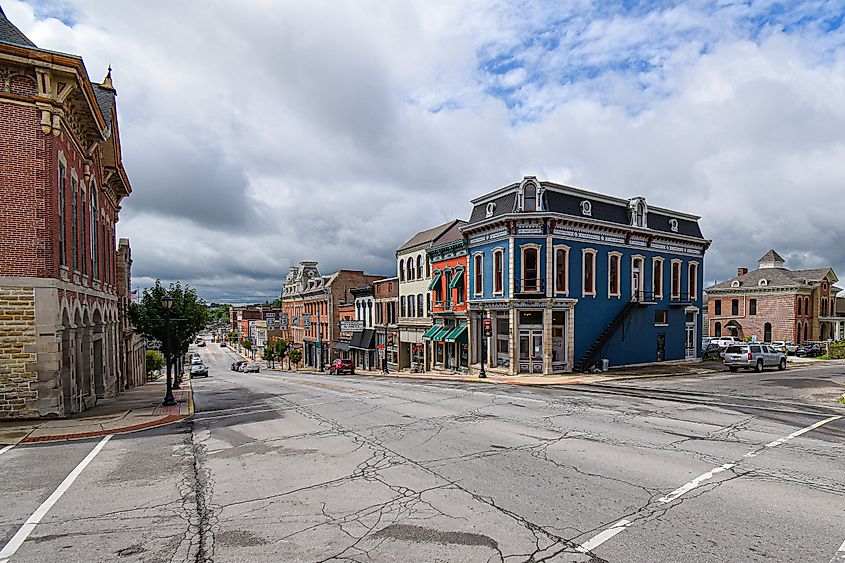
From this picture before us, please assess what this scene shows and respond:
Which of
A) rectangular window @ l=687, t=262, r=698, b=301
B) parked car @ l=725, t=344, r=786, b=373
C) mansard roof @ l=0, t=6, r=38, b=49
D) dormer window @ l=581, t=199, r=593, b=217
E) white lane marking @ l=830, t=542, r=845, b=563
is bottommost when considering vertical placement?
parked car @ l=725, t=344, r=786, b=373

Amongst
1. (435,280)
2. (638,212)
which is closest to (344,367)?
(435,280)

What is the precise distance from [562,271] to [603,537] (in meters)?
24.2

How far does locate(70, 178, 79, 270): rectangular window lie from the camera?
16.2m

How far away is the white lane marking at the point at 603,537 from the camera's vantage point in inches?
233

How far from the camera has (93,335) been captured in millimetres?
19297

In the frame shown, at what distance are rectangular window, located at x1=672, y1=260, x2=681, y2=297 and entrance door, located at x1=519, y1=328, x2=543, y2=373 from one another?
13409 millimetres

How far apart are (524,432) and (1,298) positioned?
1439 centimetres

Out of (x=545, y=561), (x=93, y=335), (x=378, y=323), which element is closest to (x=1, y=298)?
(x=93, y=335)

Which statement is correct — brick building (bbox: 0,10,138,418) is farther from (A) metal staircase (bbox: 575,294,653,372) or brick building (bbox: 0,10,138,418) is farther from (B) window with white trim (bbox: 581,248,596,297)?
(B) window with white trim (bbox: 581,248,596,297)

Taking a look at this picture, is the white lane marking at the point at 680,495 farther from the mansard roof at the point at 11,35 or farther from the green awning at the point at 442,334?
the green awning at the point at 442,334

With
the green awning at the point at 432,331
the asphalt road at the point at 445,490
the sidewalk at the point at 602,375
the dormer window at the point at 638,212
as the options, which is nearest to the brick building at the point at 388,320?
the green awning at the point at 432,331

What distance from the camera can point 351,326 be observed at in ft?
169

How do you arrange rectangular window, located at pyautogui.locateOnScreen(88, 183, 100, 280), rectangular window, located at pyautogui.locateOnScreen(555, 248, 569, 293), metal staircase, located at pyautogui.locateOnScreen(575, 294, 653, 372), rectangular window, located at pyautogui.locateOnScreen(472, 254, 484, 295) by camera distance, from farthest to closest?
rectangular window, located at pyautogui.locateOnScreen(472, 254, 484, 295) → metal staircase, located at pyautogui.locateOnScreen(575, 294, 653, 372) → rectangular window, located at pyautogui.locateOnScreen(555, 248, 569, 293) → rectangular window, located at pyautogui.locateOnScreen(88, 183, 100, 280)

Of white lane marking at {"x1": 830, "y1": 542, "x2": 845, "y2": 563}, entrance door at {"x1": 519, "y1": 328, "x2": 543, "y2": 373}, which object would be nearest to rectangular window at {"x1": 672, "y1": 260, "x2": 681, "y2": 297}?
entrance door at {"x1": 519, "y1": 328, "x2": 543, "y2": 373}
